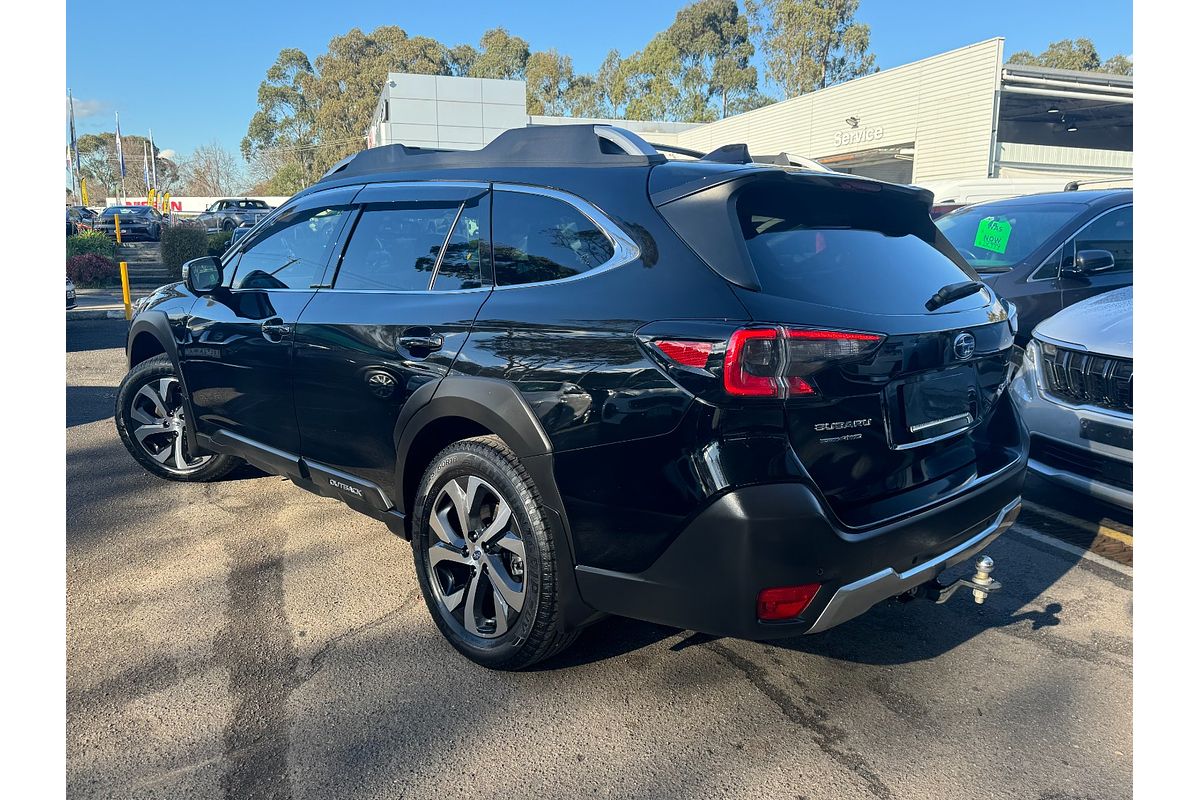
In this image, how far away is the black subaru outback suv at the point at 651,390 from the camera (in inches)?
92.0

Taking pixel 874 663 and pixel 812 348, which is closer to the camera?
pixel 812 348

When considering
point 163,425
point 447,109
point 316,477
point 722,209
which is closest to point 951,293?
point 722,209

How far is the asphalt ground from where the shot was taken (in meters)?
2.45

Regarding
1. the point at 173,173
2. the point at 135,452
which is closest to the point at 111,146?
the point at 173,173

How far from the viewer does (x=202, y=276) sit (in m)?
4.34

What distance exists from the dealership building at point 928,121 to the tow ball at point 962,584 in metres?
16.1

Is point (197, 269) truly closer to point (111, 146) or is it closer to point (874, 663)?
point (874, 663)

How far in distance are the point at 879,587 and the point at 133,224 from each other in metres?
39.2

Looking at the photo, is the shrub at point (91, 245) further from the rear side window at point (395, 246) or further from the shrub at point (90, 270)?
the rear side window at point (395, 246)

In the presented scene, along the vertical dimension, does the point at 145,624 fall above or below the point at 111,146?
below

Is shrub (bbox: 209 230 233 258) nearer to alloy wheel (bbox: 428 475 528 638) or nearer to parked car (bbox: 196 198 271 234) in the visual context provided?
A: parked car (bbox: 196 198 271 234)

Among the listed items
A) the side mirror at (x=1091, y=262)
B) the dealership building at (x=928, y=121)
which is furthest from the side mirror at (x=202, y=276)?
the dealership building at (x=928, y=121)
